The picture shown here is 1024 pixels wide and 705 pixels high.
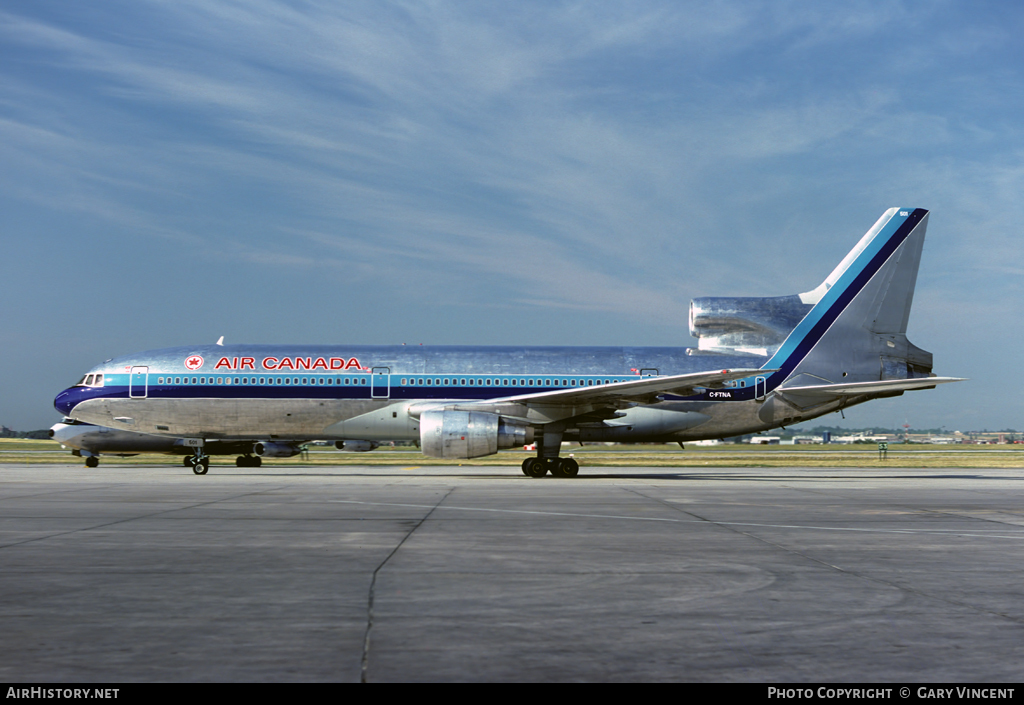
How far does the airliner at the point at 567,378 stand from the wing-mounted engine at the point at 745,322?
0.16 ft

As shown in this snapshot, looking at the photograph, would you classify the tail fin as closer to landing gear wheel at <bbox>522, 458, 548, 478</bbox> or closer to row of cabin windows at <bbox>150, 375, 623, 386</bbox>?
row of cabin windows at <bbox>150, 375, 623, 386</bbox>

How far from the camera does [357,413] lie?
91.0 ft

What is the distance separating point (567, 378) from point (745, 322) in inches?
264

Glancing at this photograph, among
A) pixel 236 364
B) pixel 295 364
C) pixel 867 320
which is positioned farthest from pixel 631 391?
pixel 236 364

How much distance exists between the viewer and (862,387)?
27.8 metres

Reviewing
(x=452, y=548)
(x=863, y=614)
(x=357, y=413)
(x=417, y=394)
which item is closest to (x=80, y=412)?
(x=357, y=413)

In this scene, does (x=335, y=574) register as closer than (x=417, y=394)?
Yes

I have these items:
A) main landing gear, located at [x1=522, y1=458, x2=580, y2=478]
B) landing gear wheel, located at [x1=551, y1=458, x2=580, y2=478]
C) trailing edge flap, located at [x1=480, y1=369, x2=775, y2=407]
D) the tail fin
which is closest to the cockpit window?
trailing edge flap, located at [x1=480, y1=369, x2=775, y2=407]

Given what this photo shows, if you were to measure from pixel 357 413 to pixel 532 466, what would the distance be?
19.7 feet

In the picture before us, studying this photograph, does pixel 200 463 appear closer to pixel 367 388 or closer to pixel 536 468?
pixel 367 388

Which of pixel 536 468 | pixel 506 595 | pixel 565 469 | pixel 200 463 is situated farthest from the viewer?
pixel 200 463

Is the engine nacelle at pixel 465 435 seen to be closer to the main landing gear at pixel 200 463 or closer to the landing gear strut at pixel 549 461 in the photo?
the landing gear strut at pixel 549 461

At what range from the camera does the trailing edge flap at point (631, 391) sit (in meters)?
23.8
